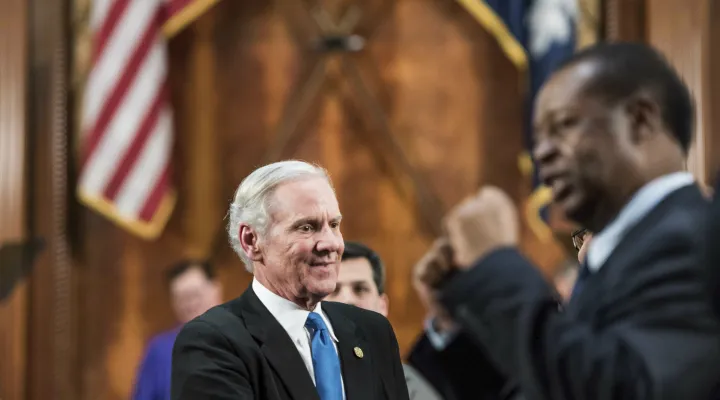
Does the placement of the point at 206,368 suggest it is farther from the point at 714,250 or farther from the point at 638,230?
the point at 714,250

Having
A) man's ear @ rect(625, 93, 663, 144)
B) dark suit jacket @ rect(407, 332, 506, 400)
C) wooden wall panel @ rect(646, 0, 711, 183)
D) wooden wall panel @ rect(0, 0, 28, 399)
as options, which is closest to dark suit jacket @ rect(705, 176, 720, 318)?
man's ear @ rect(625, 93, 663, 144)

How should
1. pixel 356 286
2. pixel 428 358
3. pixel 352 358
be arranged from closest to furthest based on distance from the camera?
pixel 352 358 < pixel 428 358 < pixel 356 286

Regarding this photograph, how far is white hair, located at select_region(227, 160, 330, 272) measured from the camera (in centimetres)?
226

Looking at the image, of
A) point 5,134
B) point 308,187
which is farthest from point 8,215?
point 308,187

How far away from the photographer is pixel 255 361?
2.10 m

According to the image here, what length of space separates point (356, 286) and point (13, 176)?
3.57m

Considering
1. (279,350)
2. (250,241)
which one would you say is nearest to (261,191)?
(250,241)

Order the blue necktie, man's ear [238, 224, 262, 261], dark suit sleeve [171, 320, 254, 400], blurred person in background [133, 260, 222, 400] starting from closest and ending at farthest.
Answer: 1. dark suit sleeve [171, 320, 254, 400]
2. the blue necktie
3. man's ear [238, 224, 262, 261]
4. blurred person in background [133, 260, 222, 400]

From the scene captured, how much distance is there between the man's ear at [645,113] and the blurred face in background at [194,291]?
4.35m

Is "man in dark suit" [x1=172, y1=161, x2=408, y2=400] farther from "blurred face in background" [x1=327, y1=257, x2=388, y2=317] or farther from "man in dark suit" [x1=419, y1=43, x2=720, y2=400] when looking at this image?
"man in dark suit" [x1=419, y1=43, x2=720, y2=400]

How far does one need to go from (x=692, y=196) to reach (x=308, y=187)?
1.05 m

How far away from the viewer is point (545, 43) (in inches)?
234

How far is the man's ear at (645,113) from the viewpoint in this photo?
4.44ft

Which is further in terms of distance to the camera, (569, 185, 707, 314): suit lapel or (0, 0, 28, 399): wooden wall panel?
(0, 0, 28, 399): wooden wall panel
